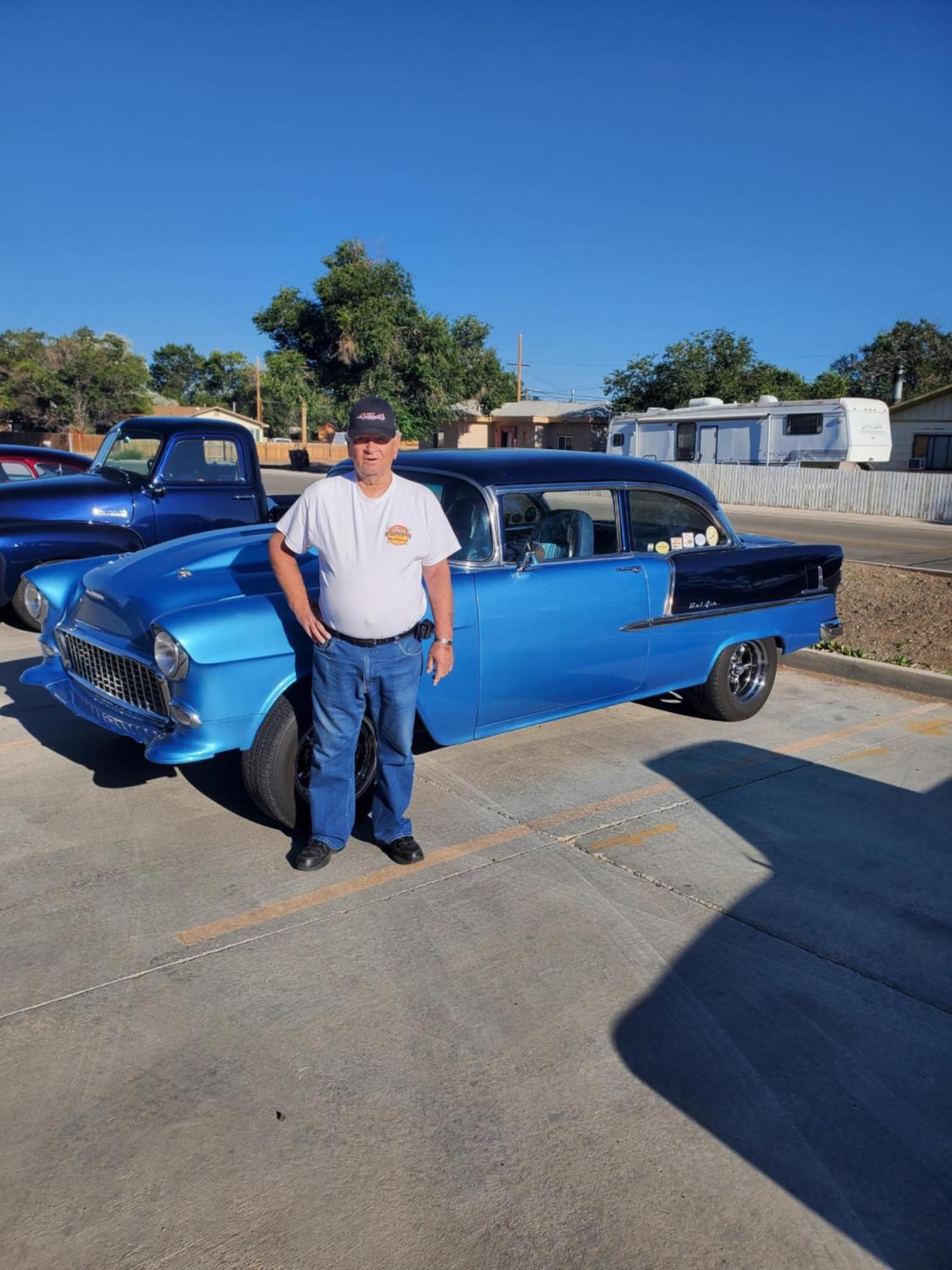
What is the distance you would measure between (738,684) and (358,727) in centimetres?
322

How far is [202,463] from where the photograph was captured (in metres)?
8.49

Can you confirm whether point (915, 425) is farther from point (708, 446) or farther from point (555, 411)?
point (555, 411)

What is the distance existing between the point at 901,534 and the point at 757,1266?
65.8 feet

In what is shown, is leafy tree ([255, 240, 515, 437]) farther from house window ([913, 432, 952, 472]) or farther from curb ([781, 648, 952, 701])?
curb ([781, 648, 952, 701])

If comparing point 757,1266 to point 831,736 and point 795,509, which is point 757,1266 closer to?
point 831,736

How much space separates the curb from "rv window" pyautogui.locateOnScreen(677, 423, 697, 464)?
2376 cm

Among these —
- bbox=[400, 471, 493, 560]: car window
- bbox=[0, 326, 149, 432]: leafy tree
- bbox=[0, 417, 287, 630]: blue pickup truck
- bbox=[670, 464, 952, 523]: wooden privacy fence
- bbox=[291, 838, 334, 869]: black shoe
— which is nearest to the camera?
bbox=[291, 838, 334, 869]: black shoe

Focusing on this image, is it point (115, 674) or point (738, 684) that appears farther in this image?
A: point (738, 684)

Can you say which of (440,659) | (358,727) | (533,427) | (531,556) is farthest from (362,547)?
(533,427)

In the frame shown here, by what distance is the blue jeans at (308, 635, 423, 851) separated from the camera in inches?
146

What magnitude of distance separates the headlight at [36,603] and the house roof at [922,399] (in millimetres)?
34205

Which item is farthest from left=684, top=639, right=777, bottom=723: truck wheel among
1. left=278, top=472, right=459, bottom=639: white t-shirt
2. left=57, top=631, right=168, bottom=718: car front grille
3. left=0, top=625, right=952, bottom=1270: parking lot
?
left=57, top=631, right=168, bottom=718: car front grille

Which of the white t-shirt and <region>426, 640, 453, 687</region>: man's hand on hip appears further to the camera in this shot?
<region>426, 640, 453, 687</region>: man's hand on hip

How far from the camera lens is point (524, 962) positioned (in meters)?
3.30
